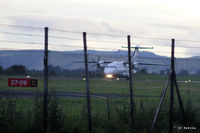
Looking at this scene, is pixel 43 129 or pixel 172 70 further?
pixel 172 70

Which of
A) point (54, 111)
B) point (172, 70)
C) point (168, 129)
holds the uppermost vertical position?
point (172, 70)

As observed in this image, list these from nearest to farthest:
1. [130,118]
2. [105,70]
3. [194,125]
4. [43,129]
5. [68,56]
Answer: [43,129]
[68,56]
[130,118]
[194,125]
[105,70]

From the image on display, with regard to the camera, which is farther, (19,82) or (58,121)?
(58,121)

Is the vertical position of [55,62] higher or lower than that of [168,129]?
higher

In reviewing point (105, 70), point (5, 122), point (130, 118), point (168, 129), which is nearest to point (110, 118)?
point (130, 118)

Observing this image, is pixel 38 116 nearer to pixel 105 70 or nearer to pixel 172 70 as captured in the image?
pixel 172 70

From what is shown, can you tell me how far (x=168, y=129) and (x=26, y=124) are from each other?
409 cm

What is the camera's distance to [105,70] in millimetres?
67062

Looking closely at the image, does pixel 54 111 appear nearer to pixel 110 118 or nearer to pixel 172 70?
pixel 110 118

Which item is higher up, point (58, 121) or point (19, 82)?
point (19, 82)

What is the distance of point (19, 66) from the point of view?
10320mm

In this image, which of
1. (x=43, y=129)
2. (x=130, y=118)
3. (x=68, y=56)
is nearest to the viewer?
(x=43, y=129)

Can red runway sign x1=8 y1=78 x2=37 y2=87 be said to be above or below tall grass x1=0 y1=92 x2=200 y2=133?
above

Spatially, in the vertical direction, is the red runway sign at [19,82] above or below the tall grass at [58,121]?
above
